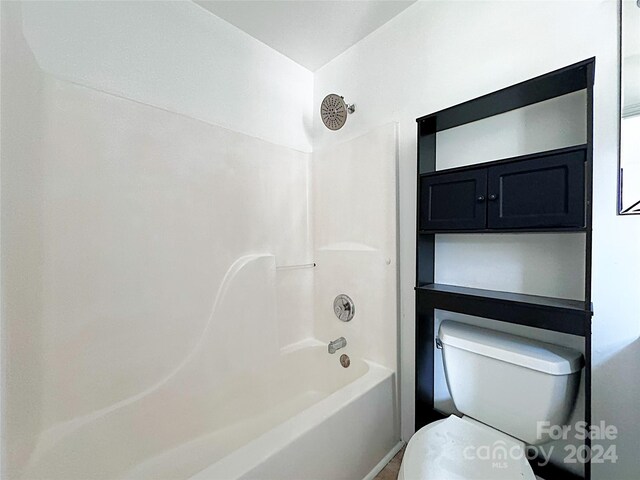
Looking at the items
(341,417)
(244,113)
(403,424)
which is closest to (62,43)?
(244,113)

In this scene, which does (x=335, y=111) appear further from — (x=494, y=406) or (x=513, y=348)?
(x=494, y=406)

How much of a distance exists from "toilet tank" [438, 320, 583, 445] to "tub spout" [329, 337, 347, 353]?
0.71 metres

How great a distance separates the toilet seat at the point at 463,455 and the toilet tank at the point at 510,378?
0.08 m

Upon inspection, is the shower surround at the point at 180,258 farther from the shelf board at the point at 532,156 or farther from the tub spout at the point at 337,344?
the shelf board at the point at 532,156

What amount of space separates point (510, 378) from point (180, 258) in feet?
5.17

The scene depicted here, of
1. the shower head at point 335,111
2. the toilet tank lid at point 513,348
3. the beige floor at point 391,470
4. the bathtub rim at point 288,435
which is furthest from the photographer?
the shower head at point 335,111

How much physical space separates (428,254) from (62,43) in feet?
6.07

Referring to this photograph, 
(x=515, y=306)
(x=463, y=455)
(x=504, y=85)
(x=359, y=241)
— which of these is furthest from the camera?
(x=359, y=241)

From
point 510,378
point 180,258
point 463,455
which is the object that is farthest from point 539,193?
point 180,258

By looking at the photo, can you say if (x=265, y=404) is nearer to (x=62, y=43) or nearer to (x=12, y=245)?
(x=12, y=245)

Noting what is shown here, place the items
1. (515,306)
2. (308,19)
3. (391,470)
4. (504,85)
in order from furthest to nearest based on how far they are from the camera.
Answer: (308,19)
(391,470)
(504,85)
(515,306)

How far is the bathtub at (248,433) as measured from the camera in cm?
106

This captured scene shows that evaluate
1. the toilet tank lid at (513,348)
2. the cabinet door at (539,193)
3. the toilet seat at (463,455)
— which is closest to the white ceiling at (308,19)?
the cabinet door at (539,193)

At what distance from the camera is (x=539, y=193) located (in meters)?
1.04
